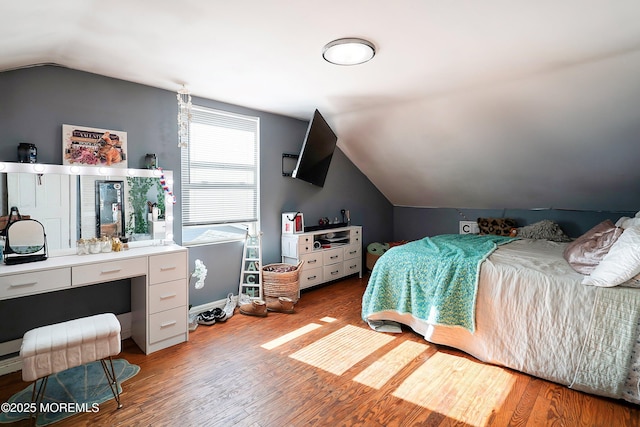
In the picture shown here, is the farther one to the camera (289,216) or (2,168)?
(289,216)

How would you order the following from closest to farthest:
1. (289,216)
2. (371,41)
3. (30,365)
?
(30,365), (371,41), (289,216)

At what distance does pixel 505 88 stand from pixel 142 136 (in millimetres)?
3343

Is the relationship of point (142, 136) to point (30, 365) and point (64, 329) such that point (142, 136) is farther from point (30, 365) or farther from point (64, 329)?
point (30, 365)

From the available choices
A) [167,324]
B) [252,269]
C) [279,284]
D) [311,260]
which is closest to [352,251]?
[311,260]

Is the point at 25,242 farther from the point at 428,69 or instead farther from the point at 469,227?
the point at 469,227

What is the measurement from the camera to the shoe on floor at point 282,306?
352 cm

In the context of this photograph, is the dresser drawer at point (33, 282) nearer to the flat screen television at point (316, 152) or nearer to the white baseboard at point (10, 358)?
the white baseboard at point (10, 358)

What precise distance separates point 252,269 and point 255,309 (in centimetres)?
57

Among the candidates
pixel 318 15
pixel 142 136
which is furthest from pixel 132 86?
pixel 318 15

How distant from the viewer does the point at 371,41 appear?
2180mm

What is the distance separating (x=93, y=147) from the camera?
2775mm

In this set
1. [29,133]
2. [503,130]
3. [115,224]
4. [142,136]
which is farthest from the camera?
[503,130]

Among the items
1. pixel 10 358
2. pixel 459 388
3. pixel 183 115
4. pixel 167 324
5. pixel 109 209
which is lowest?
pixel 459 388

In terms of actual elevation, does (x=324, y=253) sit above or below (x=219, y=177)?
below
